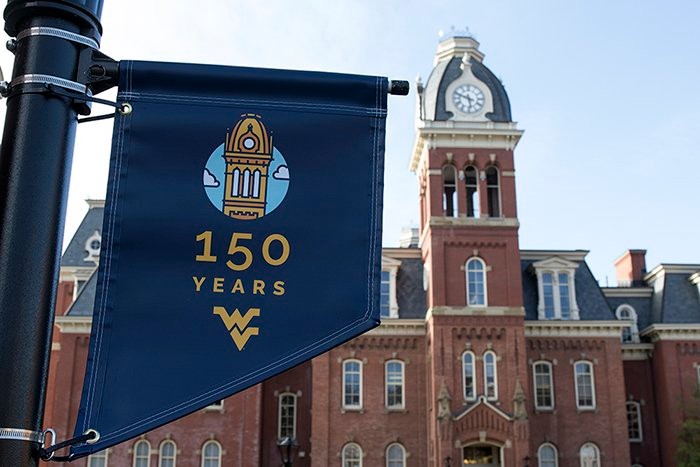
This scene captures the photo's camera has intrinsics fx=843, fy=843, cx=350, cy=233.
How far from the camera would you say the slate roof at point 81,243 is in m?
40.2

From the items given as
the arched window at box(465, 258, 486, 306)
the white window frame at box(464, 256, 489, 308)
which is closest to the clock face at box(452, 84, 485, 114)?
the white window frame at box(464, 256, 489, 308)

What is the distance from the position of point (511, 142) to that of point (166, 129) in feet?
114

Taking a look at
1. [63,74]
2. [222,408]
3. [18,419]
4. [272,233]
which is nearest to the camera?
[18,419]

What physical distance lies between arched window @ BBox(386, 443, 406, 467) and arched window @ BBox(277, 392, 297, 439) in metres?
4.48

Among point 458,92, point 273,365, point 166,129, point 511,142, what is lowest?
point 273,365

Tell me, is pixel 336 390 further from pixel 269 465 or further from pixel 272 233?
pixel 272 233

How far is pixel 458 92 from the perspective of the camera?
A: 3775cm

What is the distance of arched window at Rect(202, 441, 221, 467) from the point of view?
35469mm

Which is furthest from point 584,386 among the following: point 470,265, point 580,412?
point 470,265

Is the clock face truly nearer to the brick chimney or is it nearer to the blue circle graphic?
the brick chimney

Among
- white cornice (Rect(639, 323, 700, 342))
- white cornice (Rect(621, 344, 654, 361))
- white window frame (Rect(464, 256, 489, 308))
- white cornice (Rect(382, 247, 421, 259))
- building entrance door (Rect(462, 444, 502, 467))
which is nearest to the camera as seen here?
building entrance door (Rect(462, 444, 502, 467))

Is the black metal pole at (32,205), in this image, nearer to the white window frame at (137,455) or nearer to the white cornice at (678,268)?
the white window frame at (137,455)

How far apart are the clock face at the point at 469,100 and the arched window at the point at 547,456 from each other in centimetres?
1490

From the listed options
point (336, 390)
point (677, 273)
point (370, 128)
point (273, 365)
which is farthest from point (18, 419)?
point (677, 273)
